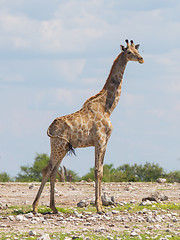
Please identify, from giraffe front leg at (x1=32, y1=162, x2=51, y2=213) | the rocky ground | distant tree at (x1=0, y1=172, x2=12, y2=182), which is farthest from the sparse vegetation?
giraffe front leg at (x1=32, y1=162, x2=51, y2=213)

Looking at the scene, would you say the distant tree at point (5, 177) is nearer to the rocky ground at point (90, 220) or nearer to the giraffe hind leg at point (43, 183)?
the rocky ground at point (90, 220)

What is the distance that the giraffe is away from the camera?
536 inches

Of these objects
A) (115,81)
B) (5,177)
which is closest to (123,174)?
(5,177)

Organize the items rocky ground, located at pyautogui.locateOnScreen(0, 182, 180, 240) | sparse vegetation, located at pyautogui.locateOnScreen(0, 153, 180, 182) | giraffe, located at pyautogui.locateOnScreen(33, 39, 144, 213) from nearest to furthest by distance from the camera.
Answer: rocky ground, located at pyautogui.locateOnScreen(0, 182, 180, 240) < giraffe, located at pyautogui.locateOnScreen(33, 39, 144, 213) < sparse vegetation, located at pyautogui.locateOnScreen(0, 153, 180, 182)

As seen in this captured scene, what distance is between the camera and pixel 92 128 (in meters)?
14.0

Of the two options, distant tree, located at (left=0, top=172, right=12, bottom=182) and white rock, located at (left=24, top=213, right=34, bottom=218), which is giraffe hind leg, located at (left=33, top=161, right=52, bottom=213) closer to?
white rock, located at (left=24, top=213, right=34, bottom=218)

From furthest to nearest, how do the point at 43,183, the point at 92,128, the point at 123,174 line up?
1. the point at 123,174
2. the point at 92,128
3. the point at 43,183

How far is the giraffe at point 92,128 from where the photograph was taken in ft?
44.7

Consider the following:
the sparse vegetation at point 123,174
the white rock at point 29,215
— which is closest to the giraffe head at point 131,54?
the white rock at point 29,215

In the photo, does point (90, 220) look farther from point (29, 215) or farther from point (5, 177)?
point (5, 177)

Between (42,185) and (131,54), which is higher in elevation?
(131,54)

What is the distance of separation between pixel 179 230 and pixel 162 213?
234 cm

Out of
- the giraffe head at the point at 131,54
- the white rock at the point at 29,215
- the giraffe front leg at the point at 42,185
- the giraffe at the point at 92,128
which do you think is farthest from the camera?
the giraffe head at the point at 131,54

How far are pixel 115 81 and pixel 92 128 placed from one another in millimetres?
1818
